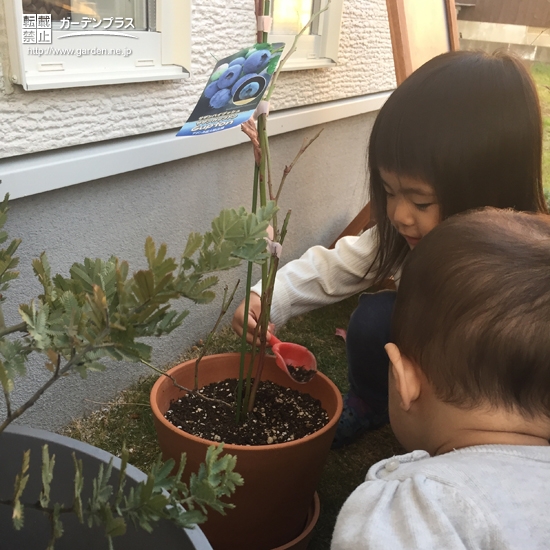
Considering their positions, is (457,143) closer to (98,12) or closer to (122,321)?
(98,12)

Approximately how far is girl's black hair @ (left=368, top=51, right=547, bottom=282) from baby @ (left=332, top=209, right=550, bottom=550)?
36cm

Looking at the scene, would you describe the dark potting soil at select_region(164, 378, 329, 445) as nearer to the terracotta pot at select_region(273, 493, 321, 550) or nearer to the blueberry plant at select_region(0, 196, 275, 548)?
the terracotta pot at select_region(273, 493, 321, 550)

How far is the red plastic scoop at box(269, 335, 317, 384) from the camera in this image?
1311mm

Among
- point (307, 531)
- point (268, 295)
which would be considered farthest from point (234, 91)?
point (307, 531)

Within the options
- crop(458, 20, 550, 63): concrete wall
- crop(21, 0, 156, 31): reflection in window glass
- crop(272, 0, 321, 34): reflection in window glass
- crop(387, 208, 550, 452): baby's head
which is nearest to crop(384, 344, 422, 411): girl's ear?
crop(387, 208, 550, 452): baby's head

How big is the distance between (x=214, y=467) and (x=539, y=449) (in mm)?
414

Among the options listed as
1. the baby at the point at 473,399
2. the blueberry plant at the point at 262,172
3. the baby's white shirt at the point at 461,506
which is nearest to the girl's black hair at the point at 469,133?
the blueberry plant at the point at 262,172

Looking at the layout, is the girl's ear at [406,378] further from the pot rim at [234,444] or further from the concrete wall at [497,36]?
the concrete wall at [497,36]

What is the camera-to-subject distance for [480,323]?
78cm

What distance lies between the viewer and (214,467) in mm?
652

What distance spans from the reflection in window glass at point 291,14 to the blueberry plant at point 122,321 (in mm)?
1521

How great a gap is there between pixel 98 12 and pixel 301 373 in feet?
2.74

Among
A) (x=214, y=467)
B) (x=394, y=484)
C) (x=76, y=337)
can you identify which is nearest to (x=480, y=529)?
(x=394, y=484)

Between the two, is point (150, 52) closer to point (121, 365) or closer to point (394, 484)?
point (121, 365)
